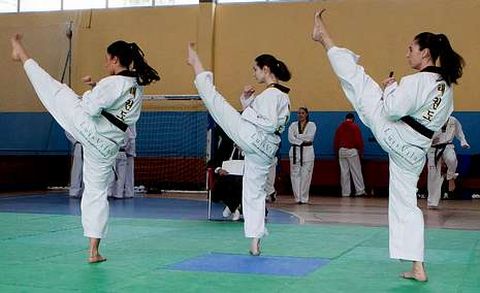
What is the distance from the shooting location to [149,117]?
16625 millimetres

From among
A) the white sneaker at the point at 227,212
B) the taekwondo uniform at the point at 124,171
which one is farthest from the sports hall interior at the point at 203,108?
the taekwondo uniform at the point at 124,171

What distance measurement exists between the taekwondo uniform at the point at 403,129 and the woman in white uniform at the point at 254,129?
Answer: 116 centimetres

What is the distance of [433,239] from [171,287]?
12.5 ft

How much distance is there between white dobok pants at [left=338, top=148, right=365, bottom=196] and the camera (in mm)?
14664

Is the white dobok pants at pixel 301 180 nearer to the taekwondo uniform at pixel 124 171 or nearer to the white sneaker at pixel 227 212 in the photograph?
the taekwondo uniform at pixel 124 171

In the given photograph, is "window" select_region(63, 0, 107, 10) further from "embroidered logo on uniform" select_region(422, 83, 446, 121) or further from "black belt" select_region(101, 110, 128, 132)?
"embroidered logo on uniform" select_region(422, 83, 446, 121)

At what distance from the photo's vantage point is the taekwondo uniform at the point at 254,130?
573 centimetres

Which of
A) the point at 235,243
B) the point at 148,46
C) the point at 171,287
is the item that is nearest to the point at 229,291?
the point at 171,287

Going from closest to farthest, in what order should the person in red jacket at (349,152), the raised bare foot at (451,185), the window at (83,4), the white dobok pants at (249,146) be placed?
the white dobok pants at (249,146) < the raised bare foot at (451,185) < the person in red jacket at (349,152) < the window at (83,4)

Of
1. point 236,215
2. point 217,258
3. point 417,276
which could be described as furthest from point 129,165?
point 417,276

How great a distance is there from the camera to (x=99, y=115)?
5328mm

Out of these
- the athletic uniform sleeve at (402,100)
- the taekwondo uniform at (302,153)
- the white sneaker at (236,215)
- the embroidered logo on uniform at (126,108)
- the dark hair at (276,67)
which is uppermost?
the dark hair at (276,67)

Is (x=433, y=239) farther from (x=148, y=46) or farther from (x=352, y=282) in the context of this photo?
(x=148, y=46)

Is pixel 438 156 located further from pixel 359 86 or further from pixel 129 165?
pixel 359 86
